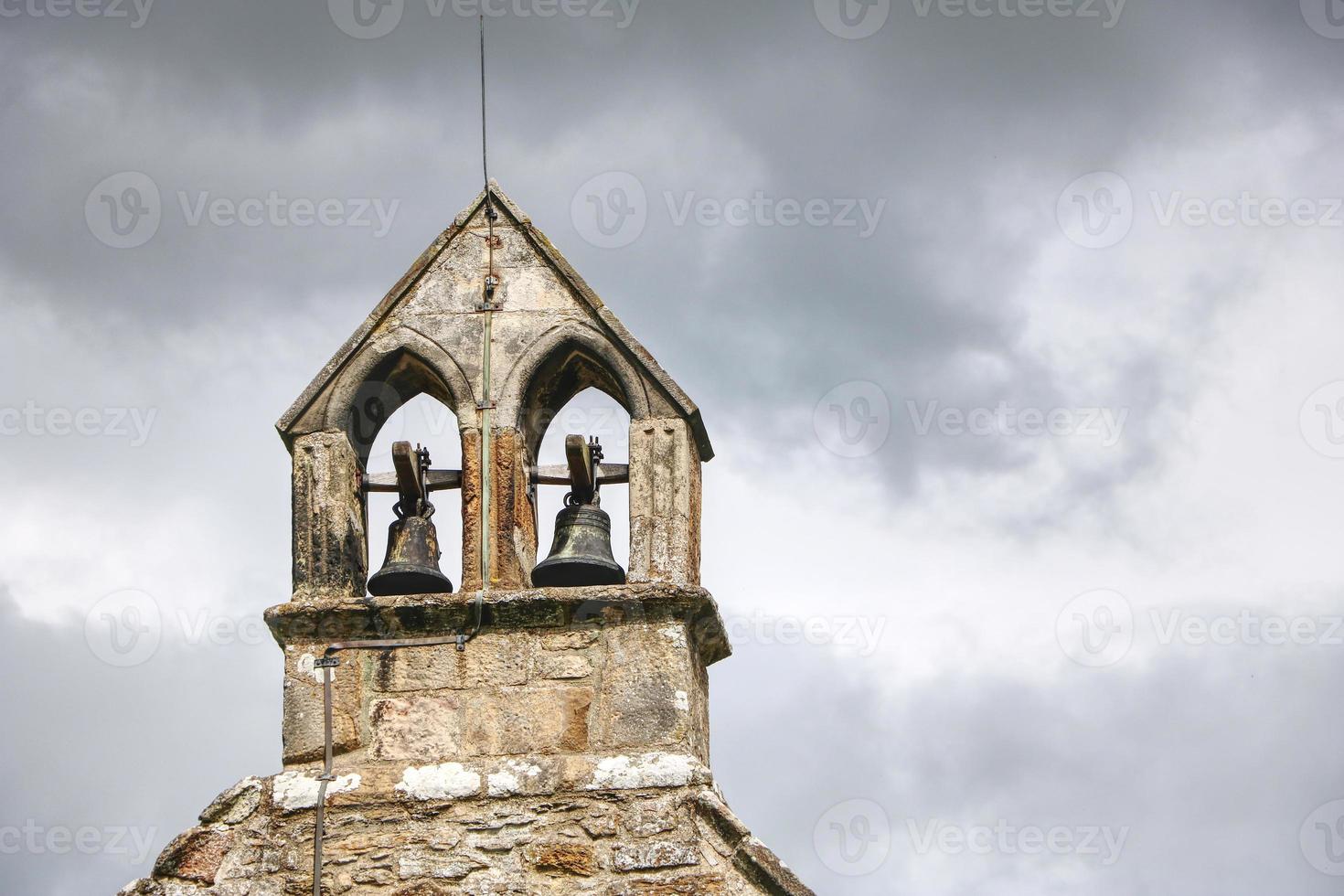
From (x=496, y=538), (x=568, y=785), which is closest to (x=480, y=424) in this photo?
(x=496, y=538)

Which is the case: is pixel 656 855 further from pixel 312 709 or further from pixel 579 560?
pixel 312 709

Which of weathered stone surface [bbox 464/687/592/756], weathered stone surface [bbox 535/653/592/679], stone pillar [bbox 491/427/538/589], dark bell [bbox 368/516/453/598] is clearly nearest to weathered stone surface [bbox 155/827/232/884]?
weathered stone surface [bbox 464/687/592/756]

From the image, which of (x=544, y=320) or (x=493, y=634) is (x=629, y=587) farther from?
(x=544, y=320)

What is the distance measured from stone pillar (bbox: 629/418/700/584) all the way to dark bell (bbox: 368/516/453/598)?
37.6 inches

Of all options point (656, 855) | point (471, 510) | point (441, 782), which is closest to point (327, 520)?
point (471, 510)

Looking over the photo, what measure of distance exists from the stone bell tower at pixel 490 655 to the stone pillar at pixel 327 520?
11mm

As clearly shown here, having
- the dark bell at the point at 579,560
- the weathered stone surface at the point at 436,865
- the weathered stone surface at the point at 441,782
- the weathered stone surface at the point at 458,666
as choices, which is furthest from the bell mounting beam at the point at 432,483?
the weathered stone surface at the point at 436,865

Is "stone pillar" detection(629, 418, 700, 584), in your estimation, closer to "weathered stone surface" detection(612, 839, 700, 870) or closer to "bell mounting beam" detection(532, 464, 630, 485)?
"bell mounting beam" detection(532, 464, 630, 485)

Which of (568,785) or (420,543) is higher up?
(420,543)

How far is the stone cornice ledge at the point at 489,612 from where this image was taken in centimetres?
912

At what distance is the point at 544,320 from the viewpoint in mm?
9891

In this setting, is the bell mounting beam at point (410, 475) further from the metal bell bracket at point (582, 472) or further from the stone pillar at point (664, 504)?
the stone pillar at point (664, 504)

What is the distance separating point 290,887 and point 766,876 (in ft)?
6.59

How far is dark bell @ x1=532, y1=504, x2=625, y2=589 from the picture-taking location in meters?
9.55
